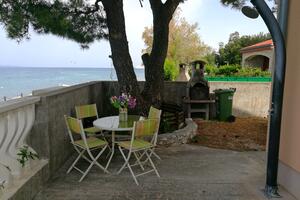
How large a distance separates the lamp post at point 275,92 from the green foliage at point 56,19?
3530 millimetres

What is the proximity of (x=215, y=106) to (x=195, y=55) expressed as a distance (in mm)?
19221

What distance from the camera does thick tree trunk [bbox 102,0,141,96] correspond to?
5.45 metres

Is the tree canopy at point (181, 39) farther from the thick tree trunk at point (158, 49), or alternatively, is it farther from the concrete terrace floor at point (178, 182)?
the concrete terrace floor at point (178, 182)

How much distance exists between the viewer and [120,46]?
559cm

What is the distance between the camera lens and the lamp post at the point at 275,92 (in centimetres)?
308

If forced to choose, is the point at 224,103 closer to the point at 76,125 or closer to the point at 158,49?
the point at 158,49

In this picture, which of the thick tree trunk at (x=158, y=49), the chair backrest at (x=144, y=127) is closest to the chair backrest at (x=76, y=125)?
the chair backrest at (x=144, y=127)

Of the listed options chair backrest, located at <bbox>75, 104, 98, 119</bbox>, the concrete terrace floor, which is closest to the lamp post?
the concrete terrace floor

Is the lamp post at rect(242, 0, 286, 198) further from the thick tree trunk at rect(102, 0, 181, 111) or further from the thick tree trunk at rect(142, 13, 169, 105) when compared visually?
the thick tree trunk at rect(142, 13, 169, 105)

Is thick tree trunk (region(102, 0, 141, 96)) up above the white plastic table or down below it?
above

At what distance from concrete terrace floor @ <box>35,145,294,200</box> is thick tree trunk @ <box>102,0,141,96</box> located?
5.77 ft

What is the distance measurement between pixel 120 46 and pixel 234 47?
33.8 m

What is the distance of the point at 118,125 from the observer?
4113 millimetres

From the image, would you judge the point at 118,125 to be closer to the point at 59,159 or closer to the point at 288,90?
the point at 59,159
